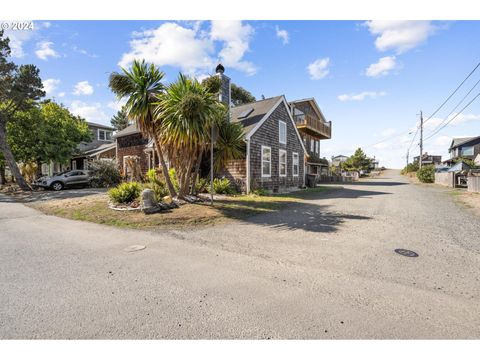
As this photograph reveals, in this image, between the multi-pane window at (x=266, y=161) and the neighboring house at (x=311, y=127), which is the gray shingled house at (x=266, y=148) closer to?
the multi-pane window at (x=266, y=161)

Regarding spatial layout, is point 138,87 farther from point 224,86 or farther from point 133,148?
point 133,148

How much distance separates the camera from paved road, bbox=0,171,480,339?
2578 mm

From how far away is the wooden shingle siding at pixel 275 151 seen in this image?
46.5ft

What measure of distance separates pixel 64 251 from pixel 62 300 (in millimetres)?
2423

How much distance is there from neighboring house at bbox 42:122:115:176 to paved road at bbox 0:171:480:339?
2118cm

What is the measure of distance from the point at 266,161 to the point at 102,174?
12534mm

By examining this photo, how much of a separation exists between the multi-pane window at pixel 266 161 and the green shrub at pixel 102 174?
38.4ft

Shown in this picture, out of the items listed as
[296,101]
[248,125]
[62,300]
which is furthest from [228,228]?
[296,101]

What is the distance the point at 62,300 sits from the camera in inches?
123

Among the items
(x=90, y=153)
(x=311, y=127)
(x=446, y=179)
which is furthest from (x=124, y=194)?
(x=446, y=179)

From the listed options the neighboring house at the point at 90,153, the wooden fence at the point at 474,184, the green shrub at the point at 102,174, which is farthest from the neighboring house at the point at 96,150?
the wooden fence at the point at 474,184

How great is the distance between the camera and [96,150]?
27203 mm

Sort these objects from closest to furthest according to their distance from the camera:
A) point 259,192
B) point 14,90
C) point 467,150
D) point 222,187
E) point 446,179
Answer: point 222,187 < point 259,192 < point 14,90 < point 446,179 < point 467,150
